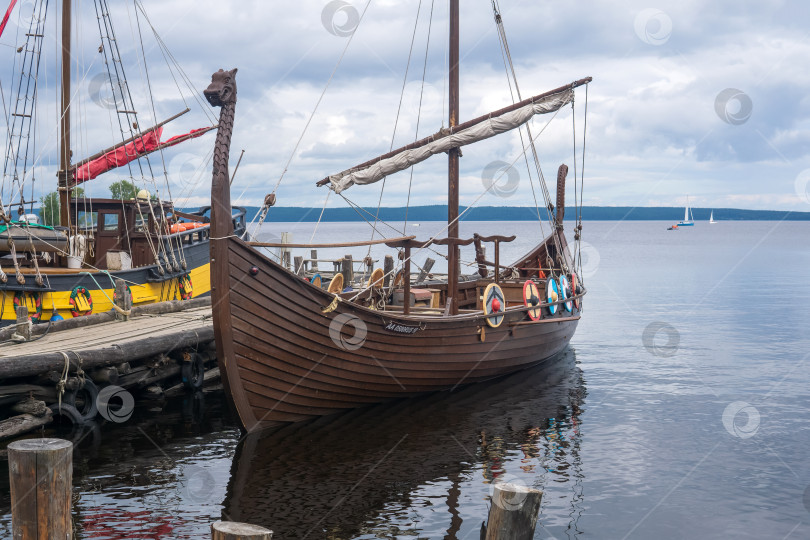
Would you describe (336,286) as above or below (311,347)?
above

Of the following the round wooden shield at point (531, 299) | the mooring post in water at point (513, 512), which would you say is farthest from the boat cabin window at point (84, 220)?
the mooring post in water at point (513, 512)

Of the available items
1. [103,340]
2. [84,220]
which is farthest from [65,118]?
[103,340]

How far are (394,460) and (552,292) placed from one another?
8680 millimetres

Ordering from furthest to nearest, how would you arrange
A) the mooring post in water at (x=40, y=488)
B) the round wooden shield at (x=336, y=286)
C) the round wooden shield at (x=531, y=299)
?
the round wooden shield at (x=531, y=299)
the round wooden shield at (x=336, y=286)
the mooring post in water at (x=40, y=488)

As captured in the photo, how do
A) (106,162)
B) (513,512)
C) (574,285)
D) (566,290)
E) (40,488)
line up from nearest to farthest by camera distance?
1. (40,488)
2. (513,512)
3. (566,290)
4. (574,285)
5. (106,162)

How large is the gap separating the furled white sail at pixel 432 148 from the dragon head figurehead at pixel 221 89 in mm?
6523

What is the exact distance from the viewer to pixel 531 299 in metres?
19.0

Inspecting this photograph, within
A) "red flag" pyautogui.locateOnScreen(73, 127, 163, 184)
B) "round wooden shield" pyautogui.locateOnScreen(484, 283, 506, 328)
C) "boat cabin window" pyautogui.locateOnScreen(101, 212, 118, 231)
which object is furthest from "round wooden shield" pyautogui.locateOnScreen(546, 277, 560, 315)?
"red flag" pyautogui.locateOnScreen(73, 127, 163, 184)

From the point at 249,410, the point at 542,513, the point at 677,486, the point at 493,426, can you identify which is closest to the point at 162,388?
the point at 249,410

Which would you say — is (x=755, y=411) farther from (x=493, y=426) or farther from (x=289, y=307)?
(x=289, y=307)

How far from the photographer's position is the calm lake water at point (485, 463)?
10.2 meters

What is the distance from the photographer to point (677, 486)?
12.0 meters

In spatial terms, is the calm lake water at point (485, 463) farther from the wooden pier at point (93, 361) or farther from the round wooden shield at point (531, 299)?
the round wooden shield at point (531, 299)

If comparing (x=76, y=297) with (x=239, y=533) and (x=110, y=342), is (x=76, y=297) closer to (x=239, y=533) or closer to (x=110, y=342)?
(x=110, y=342)
